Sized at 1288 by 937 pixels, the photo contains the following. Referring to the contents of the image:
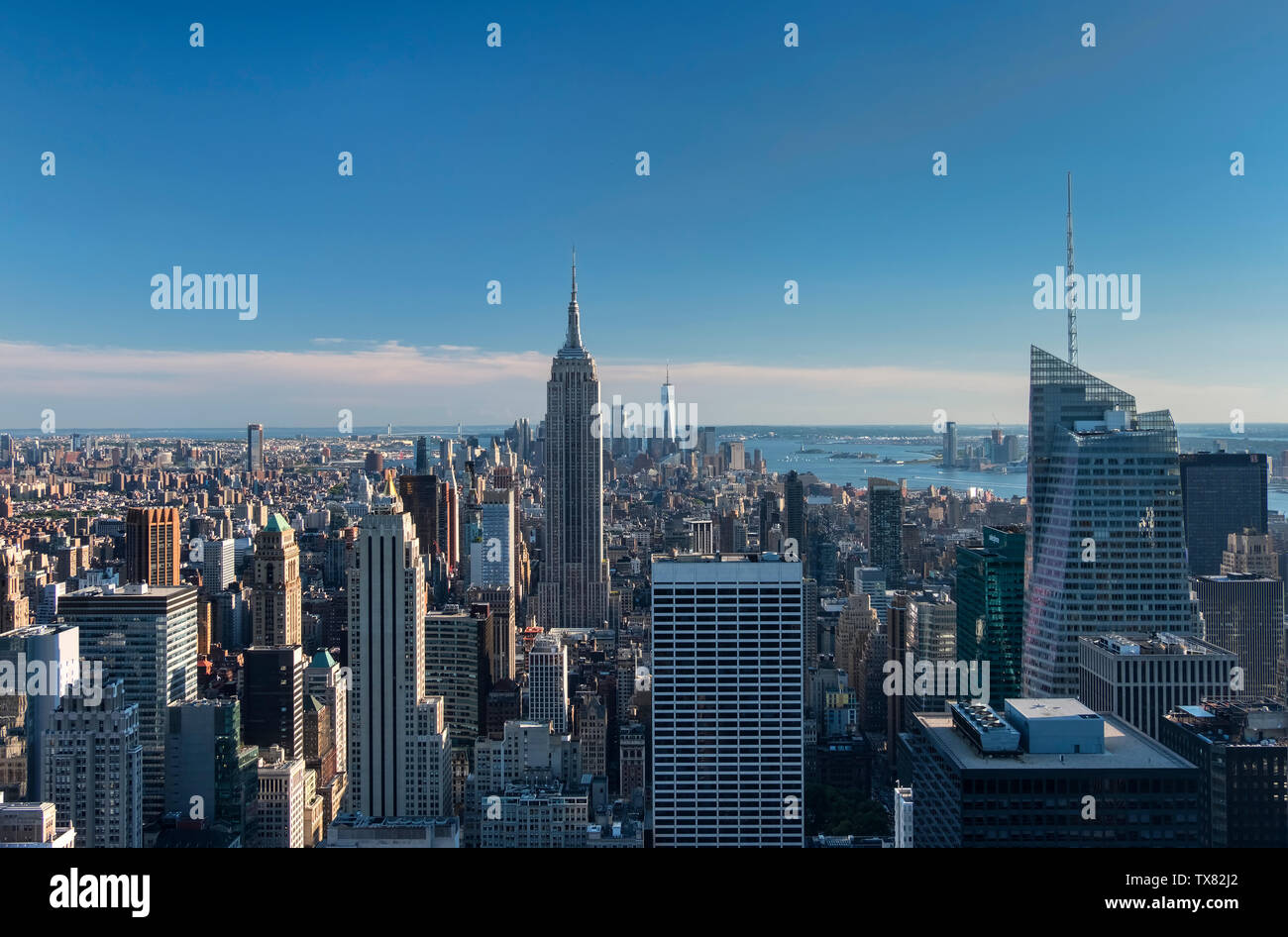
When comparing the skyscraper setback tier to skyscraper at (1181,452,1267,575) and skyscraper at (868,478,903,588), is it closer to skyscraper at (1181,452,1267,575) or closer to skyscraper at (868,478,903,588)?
skyscraper at (1181,452,1267,575)

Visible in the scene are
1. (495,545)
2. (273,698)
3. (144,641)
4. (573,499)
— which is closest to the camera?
(144,641)

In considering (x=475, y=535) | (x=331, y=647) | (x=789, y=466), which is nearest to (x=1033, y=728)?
(x=789, y=466)

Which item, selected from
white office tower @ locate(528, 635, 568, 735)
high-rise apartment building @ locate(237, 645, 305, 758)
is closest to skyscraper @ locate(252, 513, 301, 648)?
high-rise apartment building @ locate(237, 645, 305, 758)

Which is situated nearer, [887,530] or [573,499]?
[887,530]

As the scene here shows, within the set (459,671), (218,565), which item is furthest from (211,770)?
(218,565)

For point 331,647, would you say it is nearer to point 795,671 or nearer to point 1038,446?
point 795,671

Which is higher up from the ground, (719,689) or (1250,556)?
(1250,556)

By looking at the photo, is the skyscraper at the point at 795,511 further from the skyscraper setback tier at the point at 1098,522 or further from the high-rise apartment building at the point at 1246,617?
the high-rise apartment building at the point at 1246,617

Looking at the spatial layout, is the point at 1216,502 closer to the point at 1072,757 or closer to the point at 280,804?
the point at 1072,757

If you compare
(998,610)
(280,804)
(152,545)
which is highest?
(152,545)
